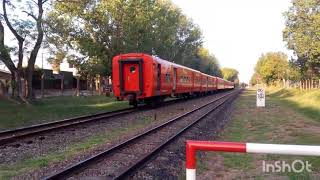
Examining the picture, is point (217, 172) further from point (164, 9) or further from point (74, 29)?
point (164, 9)

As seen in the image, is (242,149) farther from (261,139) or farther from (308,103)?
(308,103)

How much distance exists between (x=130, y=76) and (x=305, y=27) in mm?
20315

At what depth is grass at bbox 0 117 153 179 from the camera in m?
9.97

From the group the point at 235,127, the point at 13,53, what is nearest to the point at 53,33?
the point at 13,53

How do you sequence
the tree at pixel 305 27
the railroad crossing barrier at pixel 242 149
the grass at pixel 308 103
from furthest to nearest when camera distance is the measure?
1. the tree at pixel 305 27
2. the grass at pixel 308 103
3. the railroad crossing barrier at pixel 242 149

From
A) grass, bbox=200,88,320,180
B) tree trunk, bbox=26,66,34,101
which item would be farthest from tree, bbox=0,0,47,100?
grass, bbox=200,88,320,180

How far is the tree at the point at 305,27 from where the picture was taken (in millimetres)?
40278

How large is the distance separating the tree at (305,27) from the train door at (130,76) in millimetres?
15757

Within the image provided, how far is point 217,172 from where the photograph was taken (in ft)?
33.6

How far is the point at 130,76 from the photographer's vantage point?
2945 cm

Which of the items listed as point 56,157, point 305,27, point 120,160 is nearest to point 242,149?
point 120,160

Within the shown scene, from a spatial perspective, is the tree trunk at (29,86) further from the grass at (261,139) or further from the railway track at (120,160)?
the railway track at (120,160)

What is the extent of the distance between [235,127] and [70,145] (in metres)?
8.24

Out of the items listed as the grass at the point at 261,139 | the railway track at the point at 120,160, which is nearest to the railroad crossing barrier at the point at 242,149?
the grass at the point at 261,139
